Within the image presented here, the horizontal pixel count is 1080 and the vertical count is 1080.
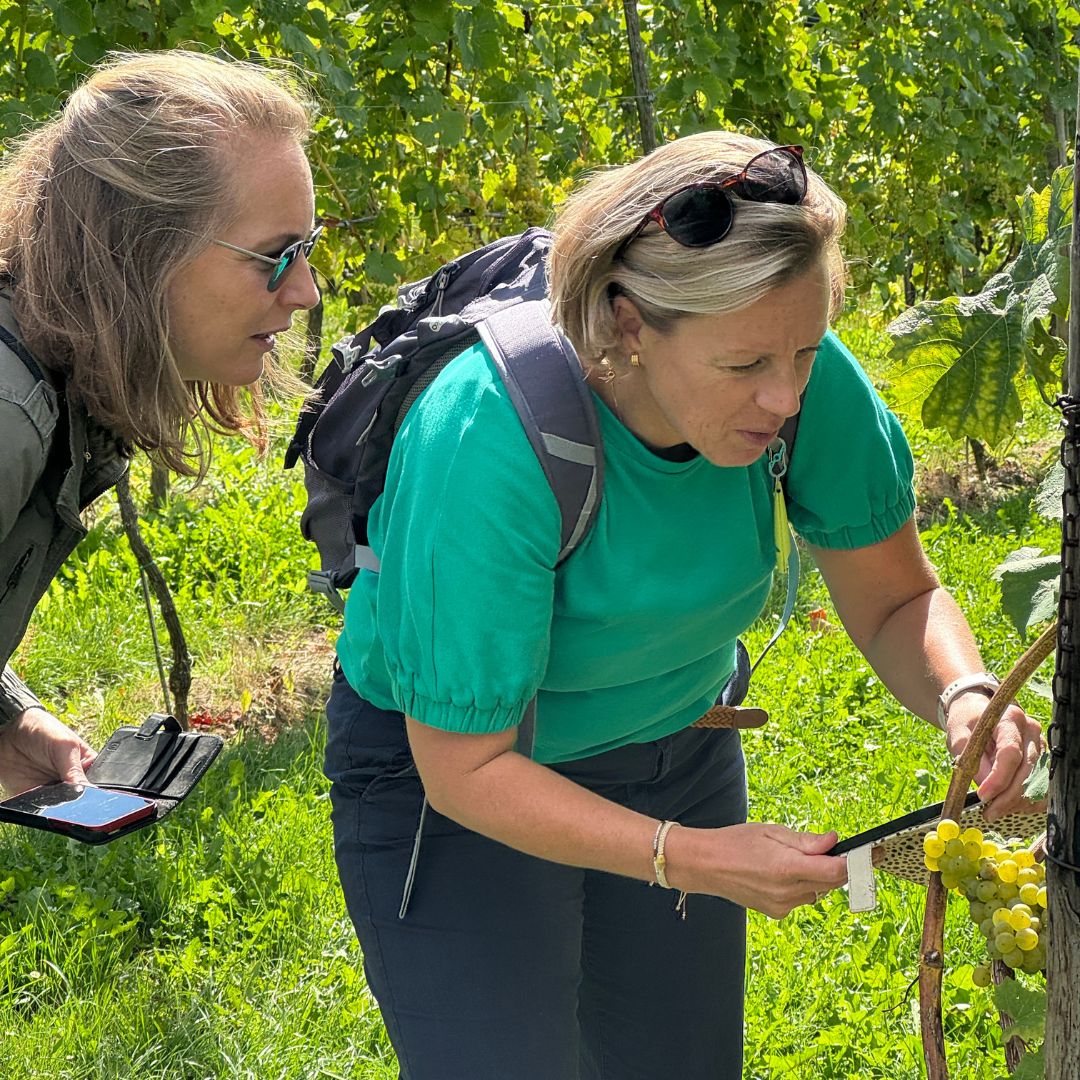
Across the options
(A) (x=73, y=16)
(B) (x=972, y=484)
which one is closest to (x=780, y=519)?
(A) (x=73, y=16)

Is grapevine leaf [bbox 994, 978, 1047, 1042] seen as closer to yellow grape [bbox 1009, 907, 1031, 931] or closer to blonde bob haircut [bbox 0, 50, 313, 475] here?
yellow grape [bbox 1009, 907, 1031, 931]

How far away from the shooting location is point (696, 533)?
1.58m

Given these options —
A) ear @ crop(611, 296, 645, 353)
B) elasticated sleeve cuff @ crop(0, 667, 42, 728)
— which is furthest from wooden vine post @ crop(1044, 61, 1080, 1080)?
elasticated sleeve cuff @ crop(0, 667, 42, 728)

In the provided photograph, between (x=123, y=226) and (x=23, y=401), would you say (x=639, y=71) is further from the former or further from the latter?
(x=23, y=401)

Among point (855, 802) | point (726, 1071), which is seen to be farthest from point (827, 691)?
point (726, 1071)

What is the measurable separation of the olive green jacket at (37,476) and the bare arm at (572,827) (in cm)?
50

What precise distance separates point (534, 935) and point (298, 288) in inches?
33.1

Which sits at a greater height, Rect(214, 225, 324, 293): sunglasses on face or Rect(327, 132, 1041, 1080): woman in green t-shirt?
Rect(214, 225, 324, 293): sunglasses on face

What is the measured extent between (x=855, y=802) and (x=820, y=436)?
1.91 meters

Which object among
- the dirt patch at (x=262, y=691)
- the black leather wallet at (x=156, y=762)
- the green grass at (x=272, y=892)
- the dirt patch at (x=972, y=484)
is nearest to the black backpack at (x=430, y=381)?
the black leather wallet at (x=156, y=762)

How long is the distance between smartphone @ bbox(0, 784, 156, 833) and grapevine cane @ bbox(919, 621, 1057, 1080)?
105cm

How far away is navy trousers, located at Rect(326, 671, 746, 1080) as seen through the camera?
160cm

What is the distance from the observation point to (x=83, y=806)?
185 cm

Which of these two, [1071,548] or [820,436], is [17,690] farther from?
[1071,548]
